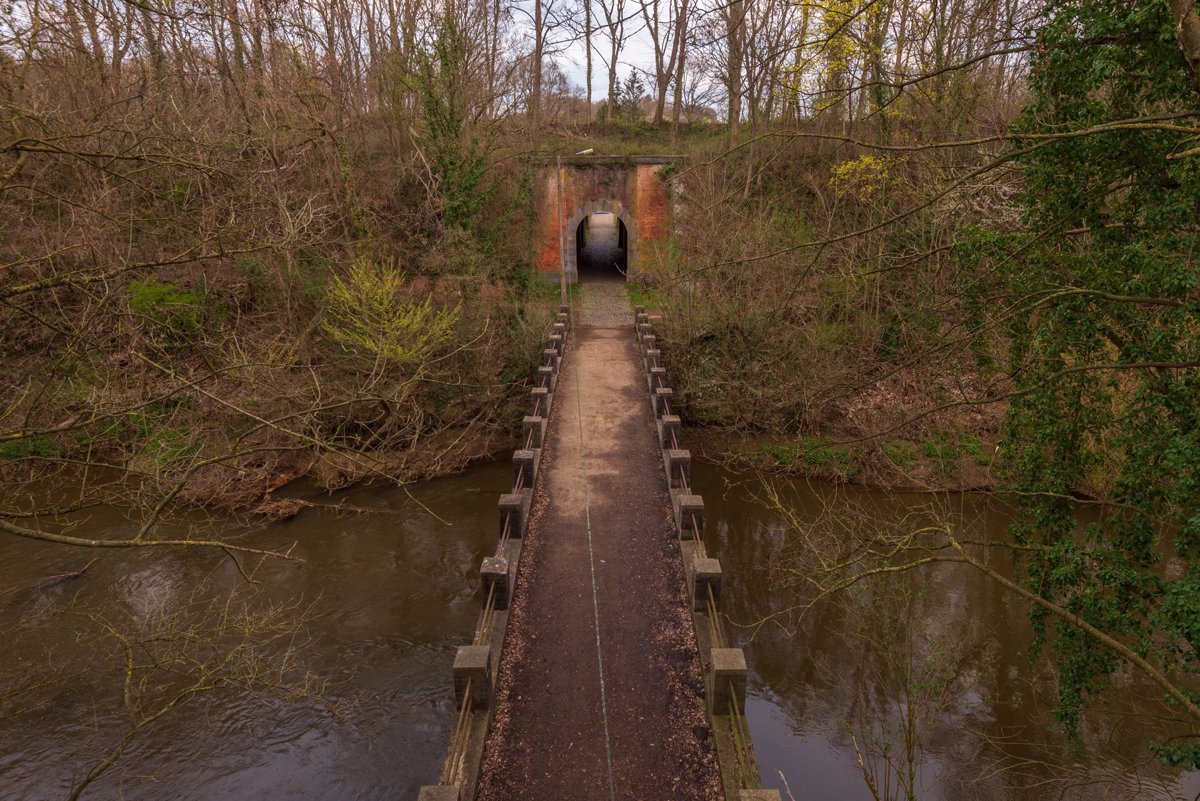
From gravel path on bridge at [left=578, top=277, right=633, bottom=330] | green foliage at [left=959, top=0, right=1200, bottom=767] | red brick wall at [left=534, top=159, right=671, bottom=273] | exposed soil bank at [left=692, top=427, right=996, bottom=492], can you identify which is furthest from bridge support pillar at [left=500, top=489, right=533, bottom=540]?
red brick wall at [left=534, top=159, right=671, bottom=273]

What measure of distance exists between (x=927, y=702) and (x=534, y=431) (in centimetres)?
761

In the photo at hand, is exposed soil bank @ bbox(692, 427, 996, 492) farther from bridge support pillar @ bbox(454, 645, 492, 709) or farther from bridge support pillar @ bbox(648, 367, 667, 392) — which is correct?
bridge support pillar @ bbox(454, 645, 492, 709)

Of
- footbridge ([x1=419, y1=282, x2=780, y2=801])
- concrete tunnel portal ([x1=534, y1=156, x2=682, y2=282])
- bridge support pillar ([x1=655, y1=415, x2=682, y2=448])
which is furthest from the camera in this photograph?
concrete tunnel portal ([x1=534, y1=156, x2=682, y2=282])

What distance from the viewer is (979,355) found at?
8.31 m

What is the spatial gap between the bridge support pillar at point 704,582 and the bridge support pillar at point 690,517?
1.10m

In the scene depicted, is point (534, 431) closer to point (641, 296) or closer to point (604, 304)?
point (604, 304)

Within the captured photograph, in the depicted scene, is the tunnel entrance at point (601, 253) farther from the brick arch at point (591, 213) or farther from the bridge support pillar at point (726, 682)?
the bridge support pillar at point (726, 682)

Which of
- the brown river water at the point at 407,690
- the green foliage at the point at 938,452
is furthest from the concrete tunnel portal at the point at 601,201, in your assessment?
the brown river water at the point at 407,690

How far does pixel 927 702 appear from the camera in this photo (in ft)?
27.2

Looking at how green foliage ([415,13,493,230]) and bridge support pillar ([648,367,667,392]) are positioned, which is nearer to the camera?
bridge support pillar ([648,367,667,392])

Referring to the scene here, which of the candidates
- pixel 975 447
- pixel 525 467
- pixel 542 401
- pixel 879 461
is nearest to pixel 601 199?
pixel 542 401

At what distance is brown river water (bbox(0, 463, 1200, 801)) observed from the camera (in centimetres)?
897

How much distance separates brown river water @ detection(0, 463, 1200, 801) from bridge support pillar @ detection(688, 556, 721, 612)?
2.31 feet

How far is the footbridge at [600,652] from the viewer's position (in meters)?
6.71
